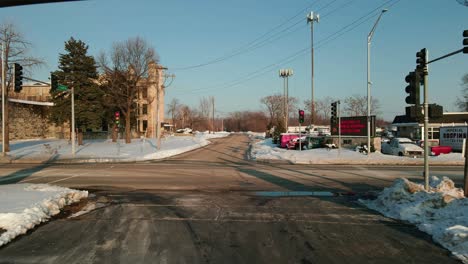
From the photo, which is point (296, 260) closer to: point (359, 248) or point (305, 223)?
point (359, 248)

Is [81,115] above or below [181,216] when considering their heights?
above

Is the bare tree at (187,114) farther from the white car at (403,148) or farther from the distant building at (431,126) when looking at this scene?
the white car at (403,148)

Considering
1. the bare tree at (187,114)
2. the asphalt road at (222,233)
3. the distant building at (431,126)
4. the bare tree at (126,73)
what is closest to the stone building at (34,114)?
the bare tree at (126,73)

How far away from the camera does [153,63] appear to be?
4891cm

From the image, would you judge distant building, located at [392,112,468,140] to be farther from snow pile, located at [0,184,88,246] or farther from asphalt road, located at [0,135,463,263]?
snow pile, located at [0,184,88,246]

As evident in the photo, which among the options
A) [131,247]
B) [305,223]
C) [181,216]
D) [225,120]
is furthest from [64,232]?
[225,120]

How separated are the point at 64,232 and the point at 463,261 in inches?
288

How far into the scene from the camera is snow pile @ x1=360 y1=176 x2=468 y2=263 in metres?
6.45

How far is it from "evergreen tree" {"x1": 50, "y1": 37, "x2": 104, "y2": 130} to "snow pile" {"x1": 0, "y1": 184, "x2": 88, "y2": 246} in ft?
116

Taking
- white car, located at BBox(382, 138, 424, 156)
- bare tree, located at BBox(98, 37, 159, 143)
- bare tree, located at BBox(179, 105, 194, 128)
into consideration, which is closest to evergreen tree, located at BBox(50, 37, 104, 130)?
bare tree, located at BBox(98, 37, 159, 143)

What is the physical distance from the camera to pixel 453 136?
1449 inches

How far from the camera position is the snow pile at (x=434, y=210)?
6453 mm

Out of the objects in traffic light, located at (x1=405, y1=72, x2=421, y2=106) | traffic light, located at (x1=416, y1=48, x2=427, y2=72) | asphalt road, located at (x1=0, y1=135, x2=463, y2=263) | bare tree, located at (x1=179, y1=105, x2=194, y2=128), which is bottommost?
asphalt road, located at (x1=0, y1=135, x2=463, y2=263)

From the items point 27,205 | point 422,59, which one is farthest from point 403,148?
point 27,205
